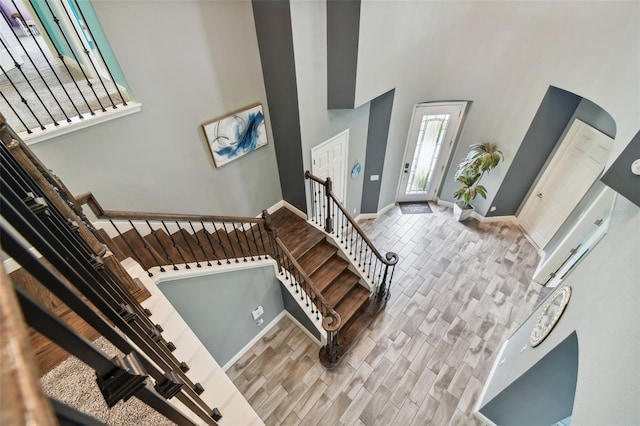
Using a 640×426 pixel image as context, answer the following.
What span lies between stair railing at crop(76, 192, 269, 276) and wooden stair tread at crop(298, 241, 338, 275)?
0.66m

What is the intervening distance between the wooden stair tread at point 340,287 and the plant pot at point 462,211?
2.74 meters

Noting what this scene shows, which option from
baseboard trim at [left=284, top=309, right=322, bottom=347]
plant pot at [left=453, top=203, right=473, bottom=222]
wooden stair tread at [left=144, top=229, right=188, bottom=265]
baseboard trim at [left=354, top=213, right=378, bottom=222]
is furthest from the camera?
baseboard trim at [left=354, top=213, right=378, bottom=222]

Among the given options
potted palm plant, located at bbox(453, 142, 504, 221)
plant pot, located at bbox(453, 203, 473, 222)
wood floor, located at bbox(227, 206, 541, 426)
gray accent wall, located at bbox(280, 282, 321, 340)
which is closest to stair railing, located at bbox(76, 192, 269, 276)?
gray accent wall, located at bbox(280, 282, 321, 340)

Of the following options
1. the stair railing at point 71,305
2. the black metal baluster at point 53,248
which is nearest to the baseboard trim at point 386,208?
the stair railing at point 71,305

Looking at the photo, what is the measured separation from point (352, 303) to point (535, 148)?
395 cm

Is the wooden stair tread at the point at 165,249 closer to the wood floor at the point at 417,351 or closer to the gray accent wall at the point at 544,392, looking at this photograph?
the wood floor at the point at 417,351

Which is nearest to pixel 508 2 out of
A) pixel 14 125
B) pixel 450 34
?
pixel 450 34

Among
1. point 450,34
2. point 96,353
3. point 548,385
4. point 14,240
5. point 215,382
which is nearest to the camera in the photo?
point 14,240

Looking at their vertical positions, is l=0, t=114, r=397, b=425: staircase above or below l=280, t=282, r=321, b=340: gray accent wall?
above

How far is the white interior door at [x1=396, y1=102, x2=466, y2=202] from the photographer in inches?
205

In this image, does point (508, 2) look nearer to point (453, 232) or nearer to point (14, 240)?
point (453, 232)

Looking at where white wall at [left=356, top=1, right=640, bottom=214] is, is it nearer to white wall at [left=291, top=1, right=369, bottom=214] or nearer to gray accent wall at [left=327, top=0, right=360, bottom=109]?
gray accent wall at [left=327, top=0, right=360, bottom=109]

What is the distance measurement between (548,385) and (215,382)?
282 cm

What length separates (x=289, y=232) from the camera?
14.7 feet
